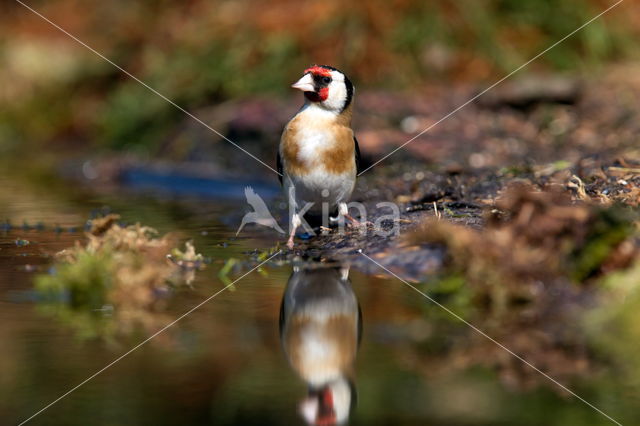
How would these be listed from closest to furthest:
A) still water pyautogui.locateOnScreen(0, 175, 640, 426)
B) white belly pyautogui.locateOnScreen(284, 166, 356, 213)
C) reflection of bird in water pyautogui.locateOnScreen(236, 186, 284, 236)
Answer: still water pyautogui.locateOnScreen(0, 175, 640, 426) < white belly pyautogui.locateOnScreen(284, 166, 356, 213) < reflection of bird in water pyautogui.locateOnScreen(236, 186, 284, 236)

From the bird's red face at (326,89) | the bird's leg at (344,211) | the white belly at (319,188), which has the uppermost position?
the bird's red face at (326,89)

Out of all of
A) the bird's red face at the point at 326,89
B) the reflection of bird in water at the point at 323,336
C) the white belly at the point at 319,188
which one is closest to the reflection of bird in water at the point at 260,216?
the white belly at the point at 319,188

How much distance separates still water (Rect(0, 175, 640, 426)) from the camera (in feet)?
8.90

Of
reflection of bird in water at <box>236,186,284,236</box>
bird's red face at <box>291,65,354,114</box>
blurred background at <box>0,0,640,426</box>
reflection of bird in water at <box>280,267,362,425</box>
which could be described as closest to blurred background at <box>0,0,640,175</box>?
blurred background at <box>0,0,640,426</box>

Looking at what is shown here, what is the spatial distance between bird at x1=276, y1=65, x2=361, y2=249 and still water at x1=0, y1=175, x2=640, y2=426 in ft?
3.13

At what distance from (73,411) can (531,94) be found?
6.94m

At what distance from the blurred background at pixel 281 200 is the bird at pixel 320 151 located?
357mm

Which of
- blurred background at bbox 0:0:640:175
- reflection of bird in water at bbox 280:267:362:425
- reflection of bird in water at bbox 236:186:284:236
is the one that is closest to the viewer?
reflection of bird in water at bbox 280:267:362:425

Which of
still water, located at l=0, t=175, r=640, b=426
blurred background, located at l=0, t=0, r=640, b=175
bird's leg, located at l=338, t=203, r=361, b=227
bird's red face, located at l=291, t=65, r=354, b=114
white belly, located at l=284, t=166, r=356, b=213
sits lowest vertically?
still water, located at l=0, t=175, r=640, b=426

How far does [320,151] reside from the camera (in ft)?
18.0

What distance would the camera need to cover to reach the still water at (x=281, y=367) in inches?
107

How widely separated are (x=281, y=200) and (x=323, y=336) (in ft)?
12.1

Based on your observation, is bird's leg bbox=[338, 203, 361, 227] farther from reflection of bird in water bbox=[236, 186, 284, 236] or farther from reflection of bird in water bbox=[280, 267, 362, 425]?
reflection of bird in water bbox=[280, 267, 362, 425]

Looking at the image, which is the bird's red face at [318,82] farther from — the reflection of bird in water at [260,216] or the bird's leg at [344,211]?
the reflection of bird in water at [260,216]
